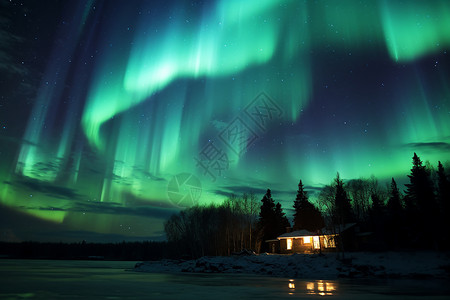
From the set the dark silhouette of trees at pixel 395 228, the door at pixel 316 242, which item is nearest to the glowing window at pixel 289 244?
the door at pixel 316 242

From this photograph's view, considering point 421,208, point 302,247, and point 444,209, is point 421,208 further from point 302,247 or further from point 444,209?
point 302,247

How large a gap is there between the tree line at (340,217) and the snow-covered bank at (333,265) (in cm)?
843

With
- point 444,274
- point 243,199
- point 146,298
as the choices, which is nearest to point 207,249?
point 243,199

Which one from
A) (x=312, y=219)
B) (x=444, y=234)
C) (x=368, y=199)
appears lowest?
(x=444, y=234)

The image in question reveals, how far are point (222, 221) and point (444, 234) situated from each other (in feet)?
162

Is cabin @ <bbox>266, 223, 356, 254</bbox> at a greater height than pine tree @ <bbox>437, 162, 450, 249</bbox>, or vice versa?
pine tree @ <bbox>437, 162, 450, 249</bbox>

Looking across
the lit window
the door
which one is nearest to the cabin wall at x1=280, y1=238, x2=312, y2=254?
the door

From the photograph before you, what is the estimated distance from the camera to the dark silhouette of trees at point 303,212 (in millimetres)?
77938

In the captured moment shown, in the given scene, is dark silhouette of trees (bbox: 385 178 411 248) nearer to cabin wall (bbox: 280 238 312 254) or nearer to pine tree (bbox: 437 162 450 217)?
pine tree (bbox: 437 162 450 217)

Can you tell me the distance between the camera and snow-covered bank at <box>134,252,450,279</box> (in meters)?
36.9

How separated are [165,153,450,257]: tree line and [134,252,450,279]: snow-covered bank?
8.43m

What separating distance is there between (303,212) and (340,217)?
93.3 ft

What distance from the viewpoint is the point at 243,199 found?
78.0m

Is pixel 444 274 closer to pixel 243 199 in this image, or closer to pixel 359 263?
pixel 359 263
